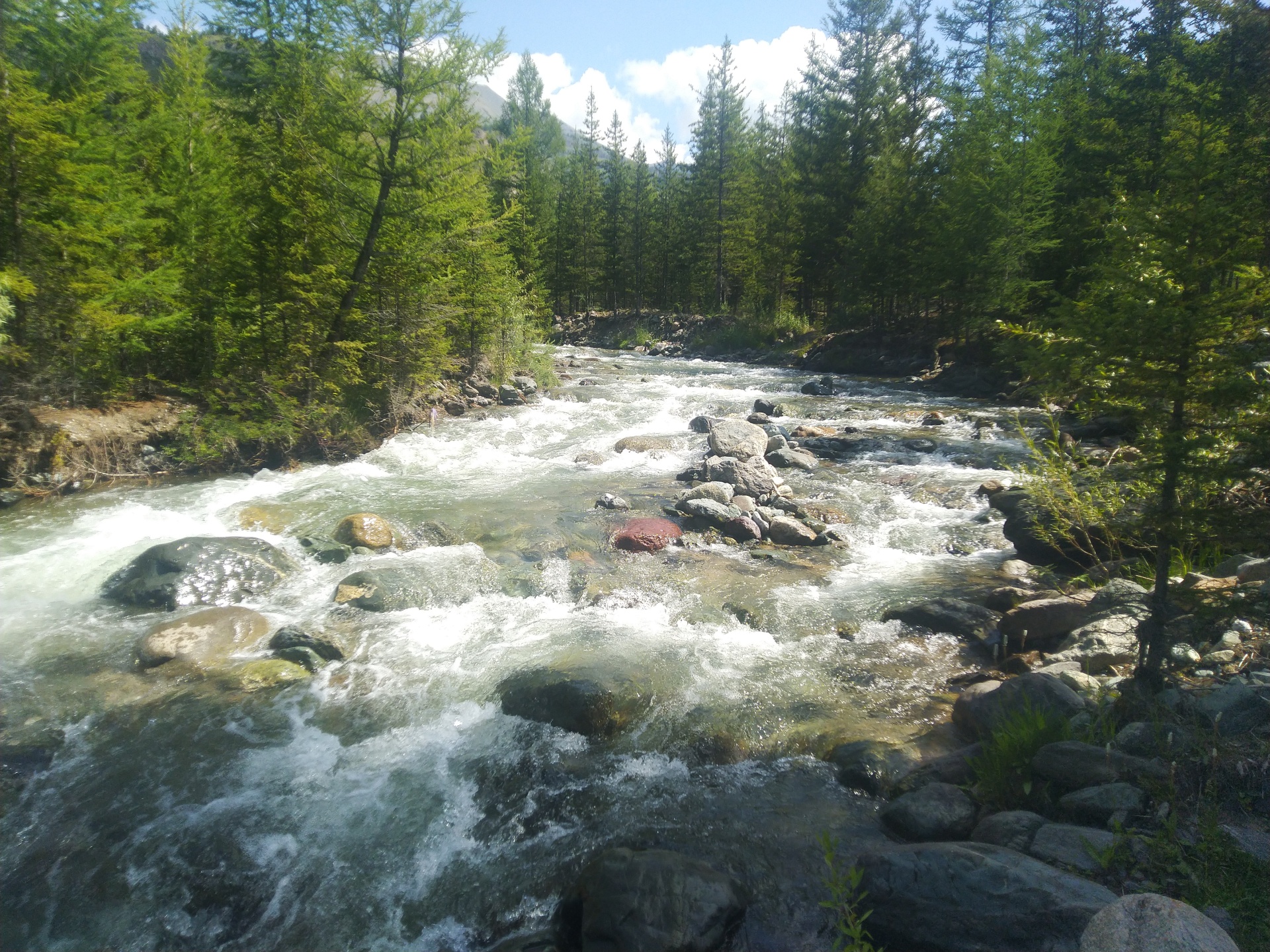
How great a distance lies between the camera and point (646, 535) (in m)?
11.1

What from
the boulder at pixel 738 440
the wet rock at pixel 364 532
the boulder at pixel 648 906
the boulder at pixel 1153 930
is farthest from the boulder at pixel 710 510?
the boulder at pixel 1153 930

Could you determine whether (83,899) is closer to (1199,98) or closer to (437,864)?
(437,864)

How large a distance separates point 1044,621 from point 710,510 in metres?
5.43

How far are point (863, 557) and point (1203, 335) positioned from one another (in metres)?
6.66

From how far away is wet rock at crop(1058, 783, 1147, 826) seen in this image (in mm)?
3953

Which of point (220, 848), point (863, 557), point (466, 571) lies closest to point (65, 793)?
point (220, 848)

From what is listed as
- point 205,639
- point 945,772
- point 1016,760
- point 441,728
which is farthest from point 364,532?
point 1016,760

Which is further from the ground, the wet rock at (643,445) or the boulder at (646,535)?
the wet rock at (643,445)

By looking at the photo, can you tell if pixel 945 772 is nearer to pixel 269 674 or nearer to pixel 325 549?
pixel 269 674

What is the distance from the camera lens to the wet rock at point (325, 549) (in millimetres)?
10006

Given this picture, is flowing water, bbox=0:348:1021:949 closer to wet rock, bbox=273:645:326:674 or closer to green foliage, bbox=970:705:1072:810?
wet rock, bbox=273:645:326:674

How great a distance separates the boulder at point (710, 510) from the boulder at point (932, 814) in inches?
268

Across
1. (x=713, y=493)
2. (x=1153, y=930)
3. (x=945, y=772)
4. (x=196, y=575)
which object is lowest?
(x=945, y=772)

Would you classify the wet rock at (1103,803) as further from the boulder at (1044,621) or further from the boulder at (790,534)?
the boulder at (790,534)
